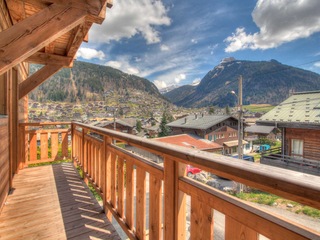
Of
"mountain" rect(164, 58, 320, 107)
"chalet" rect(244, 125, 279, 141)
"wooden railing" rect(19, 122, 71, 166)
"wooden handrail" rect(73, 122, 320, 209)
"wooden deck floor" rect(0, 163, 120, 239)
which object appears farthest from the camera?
"mountain" rect(164, 58, 320, 107)

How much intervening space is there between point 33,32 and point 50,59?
245 centimetres

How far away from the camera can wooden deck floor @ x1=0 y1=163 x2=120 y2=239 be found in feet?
6.00

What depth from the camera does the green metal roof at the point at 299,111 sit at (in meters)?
8.81

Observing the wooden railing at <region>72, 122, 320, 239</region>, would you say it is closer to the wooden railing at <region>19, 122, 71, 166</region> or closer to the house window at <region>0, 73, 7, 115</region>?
the house window at <region>0, 73, 7, 115</region>

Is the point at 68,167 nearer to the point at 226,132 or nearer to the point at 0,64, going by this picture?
the point at 0,64

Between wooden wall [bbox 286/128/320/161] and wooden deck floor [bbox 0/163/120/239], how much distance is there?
10004 mm

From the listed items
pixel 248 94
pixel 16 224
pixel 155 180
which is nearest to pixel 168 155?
pixel 155 180

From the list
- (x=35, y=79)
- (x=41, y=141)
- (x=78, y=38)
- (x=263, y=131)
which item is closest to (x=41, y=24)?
(x=78, y=38)

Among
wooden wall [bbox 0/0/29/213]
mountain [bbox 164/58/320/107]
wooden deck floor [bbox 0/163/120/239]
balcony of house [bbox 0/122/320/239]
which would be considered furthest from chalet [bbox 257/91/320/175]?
mountain [bbox 164/58/320/107]

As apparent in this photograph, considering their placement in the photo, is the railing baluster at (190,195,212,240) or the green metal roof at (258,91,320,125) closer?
the railing baluster at (190,195,212,240)

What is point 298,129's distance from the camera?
9.08 metres

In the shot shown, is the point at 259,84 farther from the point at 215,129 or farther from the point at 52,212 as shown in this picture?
the point at 52,212

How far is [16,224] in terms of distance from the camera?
77.3 inches

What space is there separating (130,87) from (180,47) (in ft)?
205
